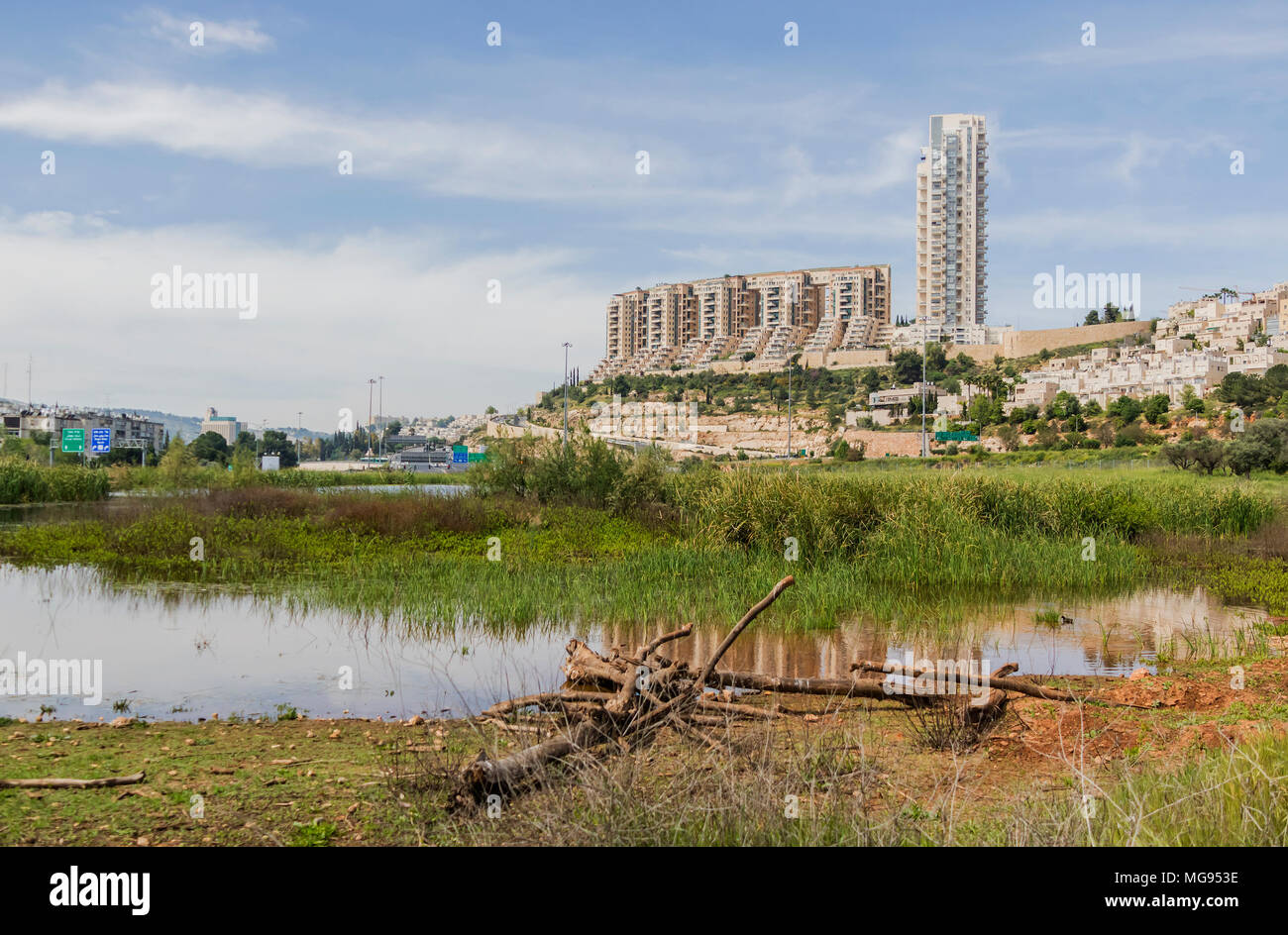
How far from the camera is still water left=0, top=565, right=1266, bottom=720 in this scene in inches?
293

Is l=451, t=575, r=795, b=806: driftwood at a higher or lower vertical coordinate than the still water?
higher

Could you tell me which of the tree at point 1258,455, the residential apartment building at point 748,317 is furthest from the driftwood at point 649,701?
the residential apartment building at point 748,317

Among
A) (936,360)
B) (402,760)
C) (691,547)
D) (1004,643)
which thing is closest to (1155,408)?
(936,360)

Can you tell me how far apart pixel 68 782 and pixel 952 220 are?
165 meters

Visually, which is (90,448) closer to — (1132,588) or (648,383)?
(1132,588)

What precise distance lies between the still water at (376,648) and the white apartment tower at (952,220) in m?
148

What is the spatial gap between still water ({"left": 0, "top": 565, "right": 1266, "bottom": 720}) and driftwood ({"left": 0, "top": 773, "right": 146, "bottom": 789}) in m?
2.07

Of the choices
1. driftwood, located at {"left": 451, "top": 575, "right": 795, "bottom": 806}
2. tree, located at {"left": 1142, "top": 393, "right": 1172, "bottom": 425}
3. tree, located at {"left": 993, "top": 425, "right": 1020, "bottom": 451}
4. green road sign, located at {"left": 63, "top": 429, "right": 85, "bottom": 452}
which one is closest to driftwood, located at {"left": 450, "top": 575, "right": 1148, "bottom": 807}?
driftwood, located at {"left": 451, "top": 575, "right": 795, "bottom": 806}

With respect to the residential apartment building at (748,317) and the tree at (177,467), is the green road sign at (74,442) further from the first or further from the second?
the residential apartment building at (748,317)

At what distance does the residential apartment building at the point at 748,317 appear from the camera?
481ft

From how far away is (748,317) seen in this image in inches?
6467

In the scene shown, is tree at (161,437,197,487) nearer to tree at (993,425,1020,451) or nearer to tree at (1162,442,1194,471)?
tree at (1162,442,1194,471)

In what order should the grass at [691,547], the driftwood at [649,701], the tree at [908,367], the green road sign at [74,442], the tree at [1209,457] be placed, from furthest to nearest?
the tree at [908,367] → the green road sign at [74,442] → the tree at [1209,457] → the grass at [691,547] → the driftwood at [649,701]
